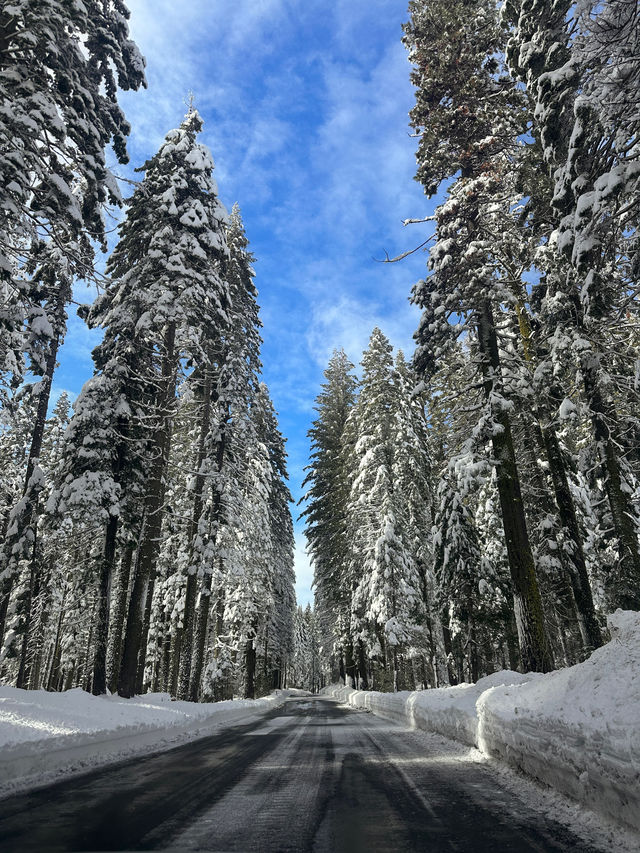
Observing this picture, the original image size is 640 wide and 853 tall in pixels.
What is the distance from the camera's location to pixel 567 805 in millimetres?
4180

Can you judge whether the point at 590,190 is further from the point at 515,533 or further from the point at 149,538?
the point at 149,538

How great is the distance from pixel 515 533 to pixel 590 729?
7456 millimetres

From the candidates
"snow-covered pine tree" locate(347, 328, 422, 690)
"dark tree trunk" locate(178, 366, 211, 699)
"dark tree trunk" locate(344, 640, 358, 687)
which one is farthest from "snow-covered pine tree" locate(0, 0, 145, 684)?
"dark tree trunk" locate(344, 640, 358, 687)

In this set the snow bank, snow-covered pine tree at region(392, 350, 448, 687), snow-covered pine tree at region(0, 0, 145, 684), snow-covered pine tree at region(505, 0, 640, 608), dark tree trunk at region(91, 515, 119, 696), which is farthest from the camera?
snow-covered pine tree at region(392, 350, 448, 687)

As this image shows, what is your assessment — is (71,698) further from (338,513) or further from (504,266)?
(338,513)

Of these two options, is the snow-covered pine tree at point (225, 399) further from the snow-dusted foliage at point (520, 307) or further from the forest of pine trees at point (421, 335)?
the snow-dusted foliage at point (520, 307)

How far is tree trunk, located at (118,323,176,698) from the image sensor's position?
13.6 meters

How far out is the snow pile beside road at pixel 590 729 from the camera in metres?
3.52

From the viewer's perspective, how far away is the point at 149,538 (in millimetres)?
14562

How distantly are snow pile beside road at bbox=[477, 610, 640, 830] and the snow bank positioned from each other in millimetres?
5264

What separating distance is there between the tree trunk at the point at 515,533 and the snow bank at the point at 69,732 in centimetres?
741

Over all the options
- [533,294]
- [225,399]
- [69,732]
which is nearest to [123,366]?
[225,399]

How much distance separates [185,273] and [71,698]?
1167 centimetres

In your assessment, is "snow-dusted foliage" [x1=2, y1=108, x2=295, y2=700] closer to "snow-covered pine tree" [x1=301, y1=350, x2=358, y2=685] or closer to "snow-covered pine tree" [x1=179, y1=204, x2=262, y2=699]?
"snow-covered pine tree" [x1=179, y1=204, x2=262, y2=699]
